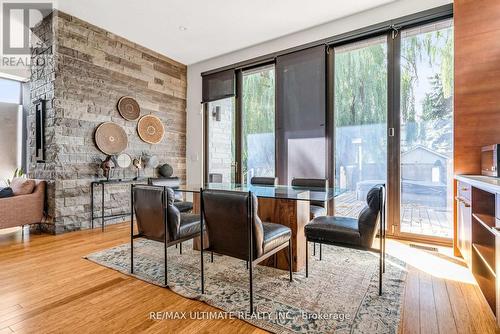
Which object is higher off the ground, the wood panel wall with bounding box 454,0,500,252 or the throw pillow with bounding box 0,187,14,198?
the wood panel wall with bounding box 454,0,500,252

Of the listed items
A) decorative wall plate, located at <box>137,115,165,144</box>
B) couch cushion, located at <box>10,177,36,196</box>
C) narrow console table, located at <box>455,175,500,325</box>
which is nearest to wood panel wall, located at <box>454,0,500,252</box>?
narrow console table, located at <box>455,175,500,325</box>

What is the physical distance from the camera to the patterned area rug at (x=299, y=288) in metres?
1.59

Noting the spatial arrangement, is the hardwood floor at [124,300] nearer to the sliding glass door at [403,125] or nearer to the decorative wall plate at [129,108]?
the sliding glass door at [403,125]

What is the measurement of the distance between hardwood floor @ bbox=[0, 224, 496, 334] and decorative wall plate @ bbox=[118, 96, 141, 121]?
244 cm

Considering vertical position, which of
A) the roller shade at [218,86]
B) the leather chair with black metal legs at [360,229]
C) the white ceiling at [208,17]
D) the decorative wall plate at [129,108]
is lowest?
the leather chair with black metal legs at [360,229]

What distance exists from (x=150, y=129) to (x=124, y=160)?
80 centimetres

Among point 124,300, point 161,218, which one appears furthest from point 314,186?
point 124,300

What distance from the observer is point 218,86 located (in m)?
4.99

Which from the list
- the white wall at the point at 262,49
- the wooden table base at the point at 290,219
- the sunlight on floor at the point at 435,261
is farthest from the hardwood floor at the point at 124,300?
the white wall at the point at 262,49

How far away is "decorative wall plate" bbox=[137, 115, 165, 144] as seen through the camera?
15.2ft

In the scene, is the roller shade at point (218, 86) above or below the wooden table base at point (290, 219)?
above

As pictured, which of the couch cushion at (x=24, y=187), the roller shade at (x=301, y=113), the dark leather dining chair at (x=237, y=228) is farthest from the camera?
the roller shade at (x=301, y=113)

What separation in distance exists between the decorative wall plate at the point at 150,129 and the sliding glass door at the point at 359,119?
3.25 metres

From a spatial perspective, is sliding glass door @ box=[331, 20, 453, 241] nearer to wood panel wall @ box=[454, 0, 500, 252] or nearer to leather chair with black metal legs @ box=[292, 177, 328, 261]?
leather chair with black metal legs @ box=[292, 177, 328, 261]
